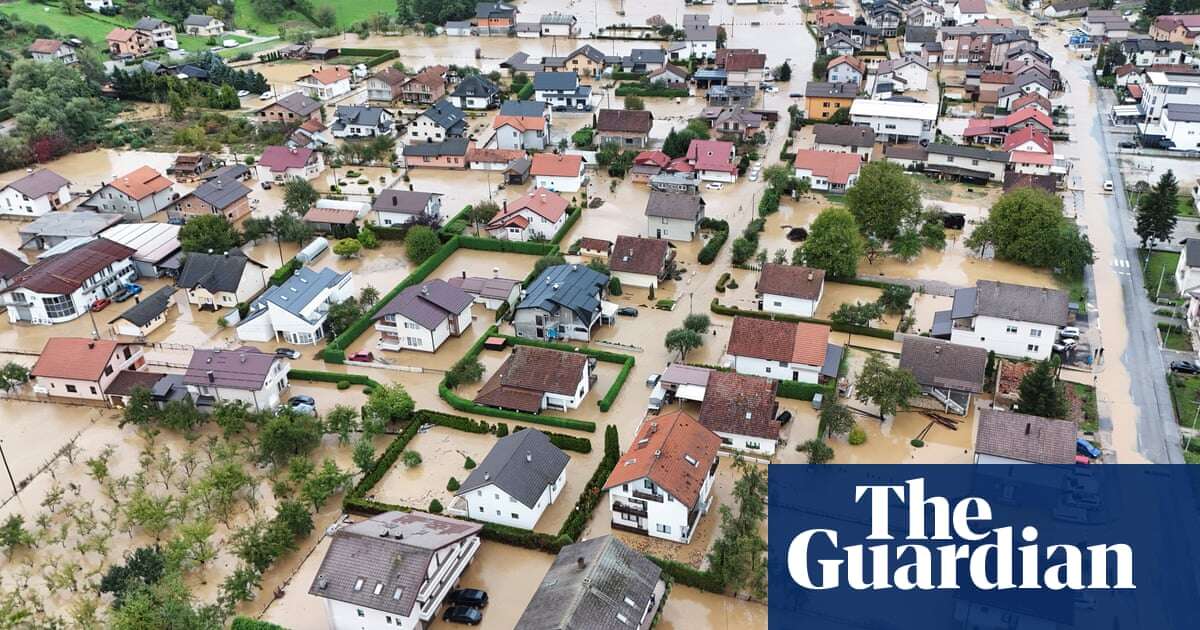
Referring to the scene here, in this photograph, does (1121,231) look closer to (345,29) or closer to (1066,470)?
(1066,470)

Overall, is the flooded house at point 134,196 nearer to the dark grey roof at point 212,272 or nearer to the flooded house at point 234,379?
the dark grey roof at point 212,272

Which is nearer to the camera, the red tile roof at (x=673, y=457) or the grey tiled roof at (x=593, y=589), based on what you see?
the grey tiled roof at (x=593, y=589)

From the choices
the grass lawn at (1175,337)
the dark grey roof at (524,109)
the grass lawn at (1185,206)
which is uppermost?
the dark grey roof at (524,109)

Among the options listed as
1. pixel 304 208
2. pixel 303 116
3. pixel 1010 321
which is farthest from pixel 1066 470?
pixel 303 116

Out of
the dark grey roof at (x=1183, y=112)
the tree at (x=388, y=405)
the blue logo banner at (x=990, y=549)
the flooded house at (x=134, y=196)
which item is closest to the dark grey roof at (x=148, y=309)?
the flooded house at (x=134, y=196)

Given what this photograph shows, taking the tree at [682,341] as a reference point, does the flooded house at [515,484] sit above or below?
below

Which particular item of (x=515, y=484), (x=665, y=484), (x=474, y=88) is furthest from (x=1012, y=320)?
(x=474, y=88)

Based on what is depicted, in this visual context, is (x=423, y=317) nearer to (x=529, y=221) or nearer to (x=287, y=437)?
(x=287, y=437)
